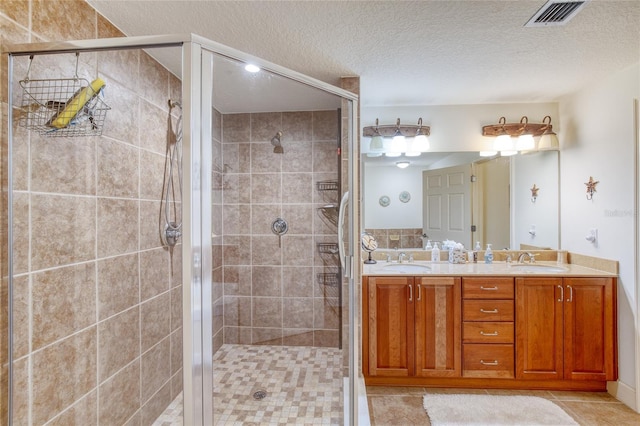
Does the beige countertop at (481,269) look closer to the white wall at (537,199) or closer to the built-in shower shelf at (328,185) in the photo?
the white wall at (537,199)

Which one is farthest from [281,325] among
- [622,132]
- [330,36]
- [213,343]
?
[622,132]

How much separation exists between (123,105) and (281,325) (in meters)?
1.44

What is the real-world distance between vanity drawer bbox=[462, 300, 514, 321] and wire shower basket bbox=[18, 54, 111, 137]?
8.26ft

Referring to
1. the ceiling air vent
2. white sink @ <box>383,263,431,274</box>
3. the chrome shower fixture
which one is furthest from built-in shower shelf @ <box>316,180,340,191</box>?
the ceiling air vent

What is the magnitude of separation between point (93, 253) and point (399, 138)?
2.42m

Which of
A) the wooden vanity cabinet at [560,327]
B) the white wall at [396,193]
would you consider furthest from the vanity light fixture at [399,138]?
the wooden vanity cabinet at [560,327]

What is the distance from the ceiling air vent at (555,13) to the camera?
145 cm

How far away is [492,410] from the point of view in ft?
6.90

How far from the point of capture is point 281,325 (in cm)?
190

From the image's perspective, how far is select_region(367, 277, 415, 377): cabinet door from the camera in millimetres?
2324

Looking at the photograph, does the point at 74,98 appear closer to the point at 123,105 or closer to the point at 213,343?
the point at 123,105

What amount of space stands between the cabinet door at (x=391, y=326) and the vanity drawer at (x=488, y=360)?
406mm

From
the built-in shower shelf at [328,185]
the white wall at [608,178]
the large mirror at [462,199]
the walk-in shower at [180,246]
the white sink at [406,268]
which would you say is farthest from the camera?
the large mirror at [462,199]

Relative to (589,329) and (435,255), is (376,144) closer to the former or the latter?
(435,255)
